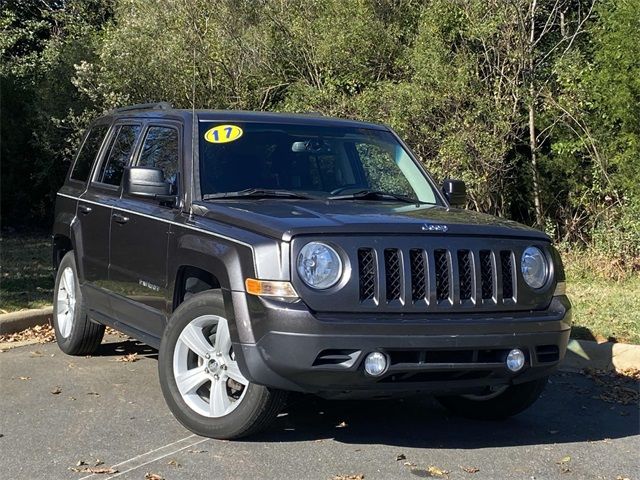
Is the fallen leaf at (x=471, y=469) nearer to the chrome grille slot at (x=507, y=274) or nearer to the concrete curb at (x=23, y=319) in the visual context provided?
the chrome grille slot at (x=507, y=274)

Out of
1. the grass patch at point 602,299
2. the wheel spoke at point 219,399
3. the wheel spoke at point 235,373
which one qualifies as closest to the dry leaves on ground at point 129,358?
the wheel spoke at point 219,399

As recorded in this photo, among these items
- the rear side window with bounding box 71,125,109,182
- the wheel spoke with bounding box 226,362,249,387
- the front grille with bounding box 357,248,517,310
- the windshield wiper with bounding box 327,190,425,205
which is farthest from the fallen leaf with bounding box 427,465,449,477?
the rear side window with bounding box 71,125,109,182

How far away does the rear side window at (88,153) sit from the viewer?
7151 mm

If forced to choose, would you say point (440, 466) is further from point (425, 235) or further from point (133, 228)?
point (133, 228)

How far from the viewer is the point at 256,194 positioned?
553cm

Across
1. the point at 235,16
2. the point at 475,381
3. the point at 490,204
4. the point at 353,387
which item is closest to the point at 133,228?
the point at 353,387

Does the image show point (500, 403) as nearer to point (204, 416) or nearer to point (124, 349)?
point (204, 416)

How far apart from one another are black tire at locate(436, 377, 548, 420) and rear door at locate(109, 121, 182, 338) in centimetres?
201

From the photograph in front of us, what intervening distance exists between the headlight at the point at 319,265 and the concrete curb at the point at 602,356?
10.6 feet

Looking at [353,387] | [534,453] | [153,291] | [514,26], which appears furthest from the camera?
[514,26]

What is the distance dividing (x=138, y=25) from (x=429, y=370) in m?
11.0

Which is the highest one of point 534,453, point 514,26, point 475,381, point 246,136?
point 514,26

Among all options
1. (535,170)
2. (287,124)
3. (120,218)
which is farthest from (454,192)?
(535,170)

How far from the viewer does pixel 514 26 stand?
12086 millimetres
